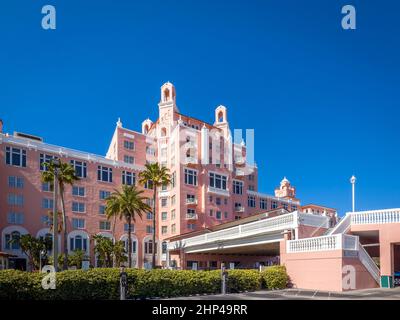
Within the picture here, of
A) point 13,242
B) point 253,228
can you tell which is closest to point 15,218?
point 13,242

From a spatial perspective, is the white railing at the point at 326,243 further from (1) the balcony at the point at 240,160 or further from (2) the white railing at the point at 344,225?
(1) the balcony at the point at 240,160

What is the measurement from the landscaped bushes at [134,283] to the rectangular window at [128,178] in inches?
1758

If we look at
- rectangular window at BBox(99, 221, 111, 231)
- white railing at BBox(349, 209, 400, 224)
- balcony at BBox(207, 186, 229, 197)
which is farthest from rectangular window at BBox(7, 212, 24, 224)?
white railing at BBox(349, 209, 400, 224)

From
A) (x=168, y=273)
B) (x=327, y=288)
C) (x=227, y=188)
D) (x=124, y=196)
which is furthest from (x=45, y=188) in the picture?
(x=327, y=288)

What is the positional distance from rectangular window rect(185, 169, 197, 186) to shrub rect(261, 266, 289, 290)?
144ft

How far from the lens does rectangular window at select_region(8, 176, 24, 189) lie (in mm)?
60175

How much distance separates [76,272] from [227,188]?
5567 centimetres

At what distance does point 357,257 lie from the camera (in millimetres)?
27859

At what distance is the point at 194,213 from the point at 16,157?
28735 millimetres

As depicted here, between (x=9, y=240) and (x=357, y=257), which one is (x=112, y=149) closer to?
(x=9, y=240)

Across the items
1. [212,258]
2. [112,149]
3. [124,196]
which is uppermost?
[112,149]

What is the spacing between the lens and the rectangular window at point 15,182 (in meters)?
60.2

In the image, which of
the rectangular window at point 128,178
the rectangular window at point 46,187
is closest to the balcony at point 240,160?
the rectangular window at point 128,178

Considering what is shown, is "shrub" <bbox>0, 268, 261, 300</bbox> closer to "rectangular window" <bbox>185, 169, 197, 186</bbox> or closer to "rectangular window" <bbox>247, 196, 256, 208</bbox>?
"rectangular window" <bbox>185, 169, 197, 186</bbox>
